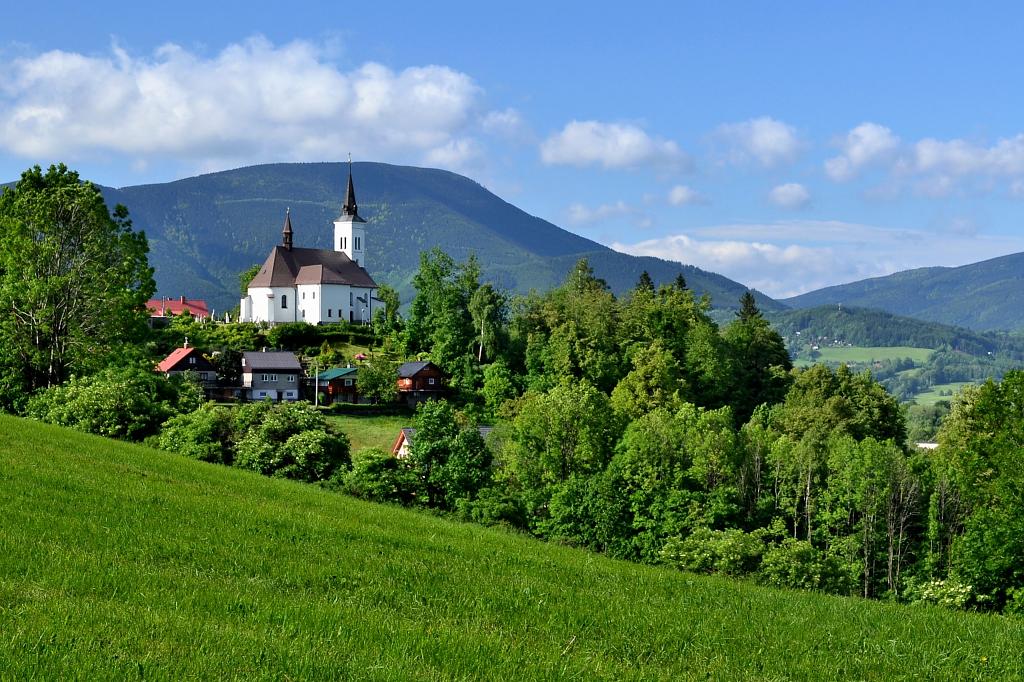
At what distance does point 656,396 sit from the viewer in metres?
75.2

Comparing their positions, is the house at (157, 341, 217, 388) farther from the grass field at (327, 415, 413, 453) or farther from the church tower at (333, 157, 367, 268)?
the church tower at (333, 157, 367, 268)

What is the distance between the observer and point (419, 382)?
85250 millimetres

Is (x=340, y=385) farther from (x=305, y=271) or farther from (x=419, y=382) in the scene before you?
(x=305, y=271)

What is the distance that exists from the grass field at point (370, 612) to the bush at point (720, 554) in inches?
574

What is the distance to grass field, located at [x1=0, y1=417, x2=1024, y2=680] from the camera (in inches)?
459

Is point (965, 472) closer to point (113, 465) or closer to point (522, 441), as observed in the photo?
point (522, 441)

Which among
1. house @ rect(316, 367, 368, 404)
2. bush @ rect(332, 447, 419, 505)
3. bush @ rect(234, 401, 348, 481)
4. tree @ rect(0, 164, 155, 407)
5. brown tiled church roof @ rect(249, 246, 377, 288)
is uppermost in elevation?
brown tiled church roof @ rect(249, 246, 377, 288)

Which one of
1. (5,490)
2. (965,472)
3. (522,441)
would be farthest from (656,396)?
(5,490)

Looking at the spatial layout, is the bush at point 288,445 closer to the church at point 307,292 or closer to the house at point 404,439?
the house at point 404,439

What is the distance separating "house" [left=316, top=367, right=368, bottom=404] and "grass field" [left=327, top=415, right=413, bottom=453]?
5.49 m

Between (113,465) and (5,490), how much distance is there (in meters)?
8.18

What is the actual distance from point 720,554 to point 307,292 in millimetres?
86253

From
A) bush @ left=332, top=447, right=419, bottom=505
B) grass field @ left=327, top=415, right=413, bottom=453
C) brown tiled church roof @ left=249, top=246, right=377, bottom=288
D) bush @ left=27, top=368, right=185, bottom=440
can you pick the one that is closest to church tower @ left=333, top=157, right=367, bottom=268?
brown tiled church roof @ left=249, top=246, right=377, bottom=288

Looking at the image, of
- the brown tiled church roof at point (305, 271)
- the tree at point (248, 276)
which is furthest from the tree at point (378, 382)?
the tree at point (248, 276)
